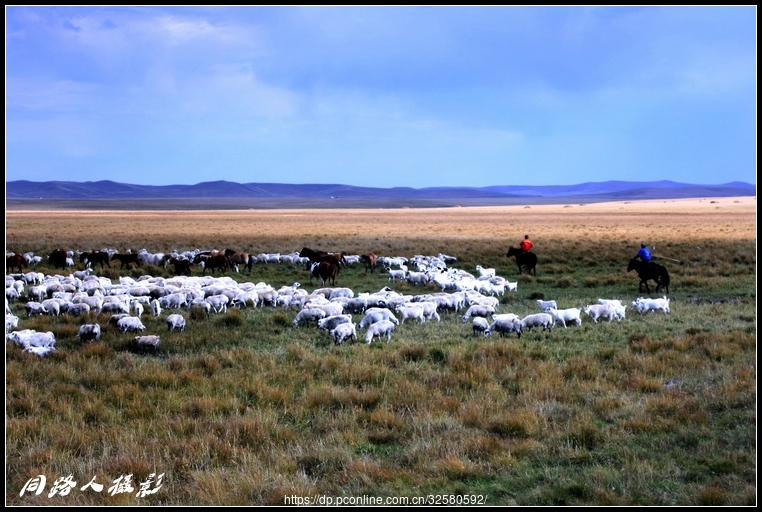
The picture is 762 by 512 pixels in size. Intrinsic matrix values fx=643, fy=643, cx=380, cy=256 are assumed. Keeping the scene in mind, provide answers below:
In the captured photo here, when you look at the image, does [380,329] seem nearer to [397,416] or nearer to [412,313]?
[412,313]

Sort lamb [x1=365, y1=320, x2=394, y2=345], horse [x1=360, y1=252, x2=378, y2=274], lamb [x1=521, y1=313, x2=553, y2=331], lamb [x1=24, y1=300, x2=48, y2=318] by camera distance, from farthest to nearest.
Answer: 1. horse [x1=360, y1=252, x2=378, y2=274]
2. lamb [x1=24, y1=300, x2=48, y2=318]
3. lamb [x1=521, y1=313, x2=553, y2=331]
4. lamb [x1=365, y1=320, x2=394, y2=345]

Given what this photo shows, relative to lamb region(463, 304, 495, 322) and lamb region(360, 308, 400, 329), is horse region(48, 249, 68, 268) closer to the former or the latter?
lamb region(360, 308, 400, 329)

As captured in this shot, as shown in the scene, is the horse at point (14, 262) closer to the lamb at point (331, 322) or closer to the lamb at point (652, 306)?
the lamb at point (331, 322)

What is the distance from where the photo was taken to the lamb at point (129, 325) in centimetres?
1348

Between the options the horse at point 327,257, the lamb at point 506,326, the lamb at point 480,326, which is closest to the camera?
the lamb at point 506,326

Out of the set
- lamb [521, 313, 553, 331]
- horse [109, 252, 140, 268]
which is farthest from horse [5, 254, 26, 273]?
lamb [521, 313, 553, 331]

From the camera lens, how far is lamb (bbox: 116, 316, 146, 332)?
1348cm

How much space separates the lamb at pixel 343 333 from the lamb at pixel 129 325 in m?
4.19

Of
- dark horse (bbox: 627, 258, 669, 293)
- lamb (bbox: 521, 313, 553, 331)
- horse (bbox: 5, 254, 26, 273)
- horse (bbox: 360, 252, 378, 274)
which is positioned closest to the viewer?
lamb (bbox: 521, 313, 553, 331)

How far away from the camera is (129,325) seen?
13523 millimetres

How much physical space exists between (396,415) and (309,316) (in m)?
6.86

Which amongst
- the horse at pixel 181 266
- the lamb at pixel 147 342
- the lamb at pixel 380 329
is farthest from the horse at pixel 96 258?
the lamb at pixel 380 329

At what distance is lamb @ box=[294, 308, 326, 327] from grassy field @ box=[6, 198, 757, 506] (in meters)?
0.52

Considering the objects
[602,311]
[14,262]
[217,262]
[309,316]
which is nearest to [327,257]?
[217,262]
